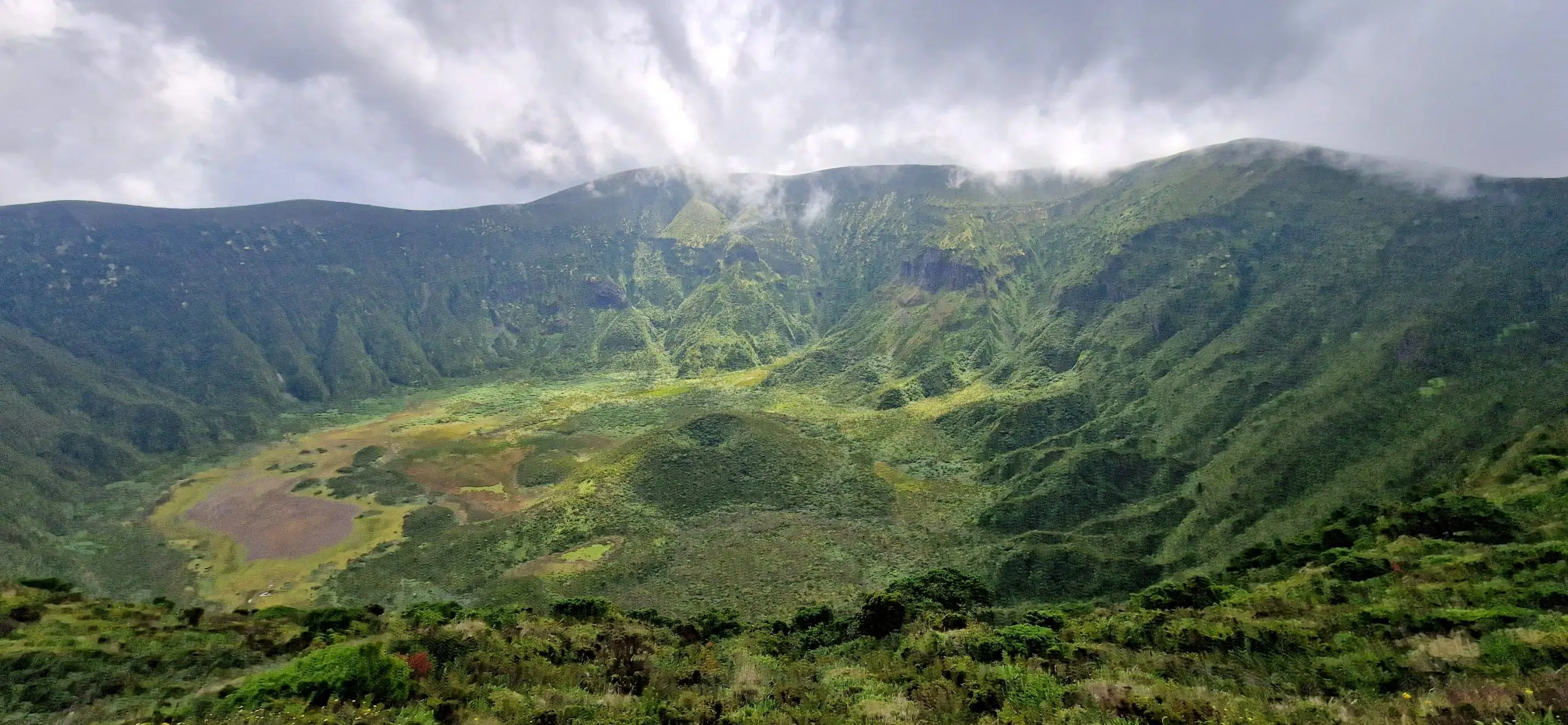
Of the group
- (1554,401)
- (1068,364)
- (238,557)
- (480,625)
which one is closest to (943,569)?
(480,625)

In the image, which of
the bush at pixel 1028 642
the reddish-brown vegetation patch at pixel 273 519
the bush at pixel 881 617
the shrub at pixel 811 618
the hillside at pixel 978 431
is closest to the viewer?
the bush at pixel 1028 642

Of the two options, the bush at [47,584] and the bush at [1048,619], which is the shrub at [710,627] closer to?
the bush at [1048,619]

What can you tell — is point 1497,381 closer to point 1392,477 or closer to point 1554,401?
point 1554,401

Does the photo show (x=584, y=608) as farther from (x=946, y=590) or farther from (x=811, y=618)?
(x=946, y=590)

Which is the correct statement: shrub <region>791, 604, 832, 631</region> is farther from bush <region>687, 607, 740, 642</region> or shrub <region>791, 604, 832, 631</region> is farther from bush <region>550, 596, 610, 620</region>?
bush <region>550, 596, 610, 620</region>

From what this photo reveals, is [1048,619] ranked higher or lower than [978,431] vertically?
higher

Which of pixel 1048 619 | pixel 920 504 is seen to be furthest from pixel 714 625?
pixel 920 504

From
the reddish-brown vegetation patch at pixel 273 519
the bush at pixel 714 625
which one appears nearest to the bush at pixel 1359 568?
the bush at pixel 714 625
